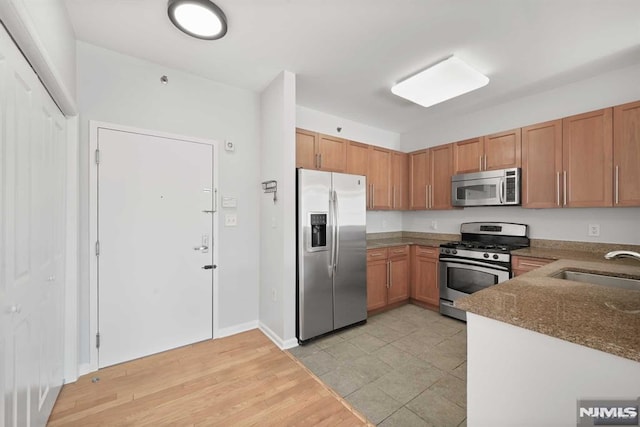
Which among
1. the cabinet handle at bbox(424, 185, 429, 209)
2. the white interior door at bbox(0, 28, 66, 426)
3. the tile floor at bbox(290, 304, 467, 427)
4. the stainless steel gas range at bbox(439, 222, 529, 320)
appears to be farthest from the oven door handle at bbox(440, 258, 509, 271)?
the white interior door at bbox(0, 28, 66, 426)

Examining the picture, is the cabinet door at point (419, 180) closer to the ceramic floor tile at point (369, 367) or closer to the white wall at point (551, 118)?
the white wall at point (551, 118)

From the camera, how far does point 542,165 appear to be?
113 inches

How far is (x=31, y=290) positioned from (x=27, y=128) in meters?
0.82

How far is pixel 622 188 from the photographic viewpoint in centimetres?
A: 238

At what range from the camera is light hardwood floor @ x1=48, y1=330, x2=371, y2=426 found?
168 centimetres

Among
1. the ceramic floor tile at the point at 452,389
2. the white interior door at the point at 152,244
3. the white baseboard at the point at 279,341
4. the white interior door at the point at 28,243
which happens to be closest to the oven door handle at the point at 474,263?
the ceramic floor tile at the point at 452,389

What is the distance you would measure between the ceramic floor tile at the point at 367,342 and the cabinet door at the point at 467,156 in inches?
94.4

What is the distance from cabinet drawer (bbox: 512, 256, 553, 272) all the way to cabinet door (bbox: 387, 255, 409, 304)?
1282mm

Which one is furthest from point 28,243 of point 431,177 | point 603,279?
point 431,177

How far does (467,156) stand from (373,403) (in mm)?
3076

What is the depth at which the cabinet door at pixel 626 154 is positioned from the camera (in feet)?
7.55

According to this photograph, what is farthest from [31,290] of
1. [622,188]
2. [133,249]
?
[622,188]

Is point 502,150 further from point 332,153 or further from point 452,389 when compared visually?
point 452,389

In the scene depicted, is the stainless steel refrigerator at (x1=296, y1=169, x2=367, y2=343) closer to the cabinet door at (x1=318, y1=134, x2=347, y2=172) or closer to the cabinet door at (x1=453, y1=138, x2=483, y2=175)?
the cabinet door at (x1=318, y1=134, x2=347, y2=172)
